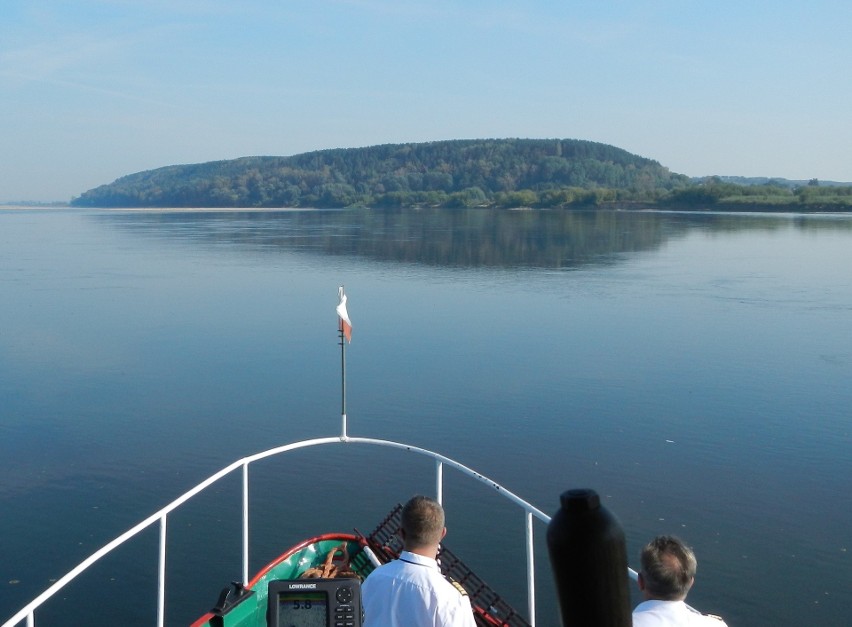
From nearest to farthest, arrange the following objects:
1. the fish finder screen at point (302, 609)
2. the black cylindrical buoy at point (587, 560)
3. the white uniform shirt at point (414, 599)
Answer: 1. the black cylindrical buoy at point (587, 560)
2. the white uniform shirt at point (414, 599)
3. the fish finder screen at point (302, 609)

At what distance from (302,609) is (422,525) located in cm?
57

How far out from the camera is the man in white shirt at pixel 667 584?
270cm

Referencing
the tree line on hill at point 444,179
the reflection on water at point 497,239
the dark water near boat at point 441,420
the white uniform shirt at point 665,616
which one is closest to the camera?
the white uniform shirt at point 665,616

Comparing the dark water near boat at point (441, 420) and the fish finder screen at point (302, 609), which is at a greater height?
the fish finder screen at point (302, 609)

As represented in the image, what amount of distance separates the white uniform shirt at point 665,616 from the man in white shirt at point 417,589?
0.71m

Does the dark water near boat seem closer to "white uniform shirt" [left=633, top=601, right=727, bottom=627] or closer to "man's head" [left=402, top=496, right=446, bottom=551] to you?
"man's head" [left=402, top=496, right=446, bottom=551]

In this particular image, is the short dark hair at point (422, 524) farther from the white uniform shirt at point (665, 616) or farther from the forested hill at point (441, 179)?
the forested hill at point (441, 179)

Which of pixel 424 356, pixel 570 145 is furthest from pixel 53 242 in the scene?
pixel 570 145

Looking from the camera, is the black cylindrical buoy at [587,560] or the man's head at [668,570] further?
the man's head at [668,570]

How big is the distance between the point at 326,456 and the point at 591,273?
28772 mm

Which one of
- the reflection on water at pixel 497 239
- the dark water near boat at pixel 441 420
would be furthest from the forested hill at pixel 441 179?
the dark water near boat at pixel 441 420

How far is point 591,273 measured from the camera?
134 feet

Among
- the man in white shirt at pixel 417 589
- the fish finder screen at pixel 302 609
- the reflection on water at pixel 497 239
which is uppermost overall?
the man in white shirt at pixel 417 589

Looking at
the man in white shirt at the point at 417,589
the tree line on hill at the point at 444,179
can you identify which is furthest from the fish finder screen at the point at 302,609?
the tree line on hill at the point at 444,179
